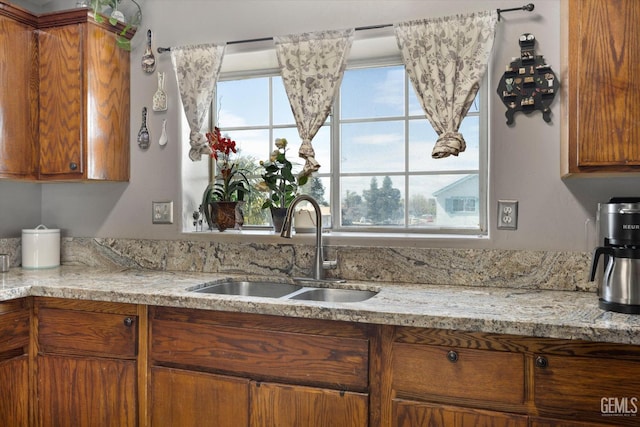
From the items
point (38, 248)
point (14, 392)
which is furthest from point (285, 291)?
point (38, 248)

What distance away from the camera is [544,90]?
1.97 m

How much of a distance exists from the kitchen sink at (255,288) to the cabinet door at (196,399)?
0.44 meters

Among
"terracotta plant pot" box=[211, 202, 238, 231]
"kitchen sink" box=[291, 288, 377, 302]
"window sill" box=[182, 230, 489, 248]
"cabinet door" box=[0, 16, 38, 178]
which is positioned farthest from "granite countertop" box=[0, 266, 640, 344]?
"cabinet door" box=[0, 16, 38, 178]

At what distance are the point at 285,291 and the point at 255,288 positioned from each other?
0.53 feet

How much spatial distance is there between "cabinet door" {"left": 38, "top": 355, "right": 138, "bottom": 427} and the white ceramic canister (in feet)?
2.37

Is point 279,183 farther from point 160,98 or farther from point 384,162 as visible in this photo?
point 160,98

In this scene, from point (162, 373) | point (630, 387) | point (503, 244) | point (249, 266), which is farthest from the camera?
point (249, 266)

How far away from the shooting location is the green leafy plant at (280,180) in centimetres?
245

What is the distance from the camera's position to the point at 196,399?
180 centimetres

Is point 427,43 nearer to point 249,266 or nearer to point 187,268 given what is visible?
point 249,266

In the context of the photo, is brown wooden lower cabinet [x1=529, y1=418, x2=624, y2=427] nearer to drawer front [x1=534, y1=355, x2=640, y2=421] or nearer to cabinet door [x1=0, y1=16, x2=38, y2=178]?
drawer front [x1=534, y1=355, x2=640, y2=421]

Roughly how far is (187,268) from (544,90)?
71.7 inches

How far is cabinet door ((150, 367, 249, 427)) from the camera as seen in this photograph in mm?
1740

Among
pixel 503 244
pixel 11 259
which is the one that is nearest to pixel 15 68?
pixel 11 259
